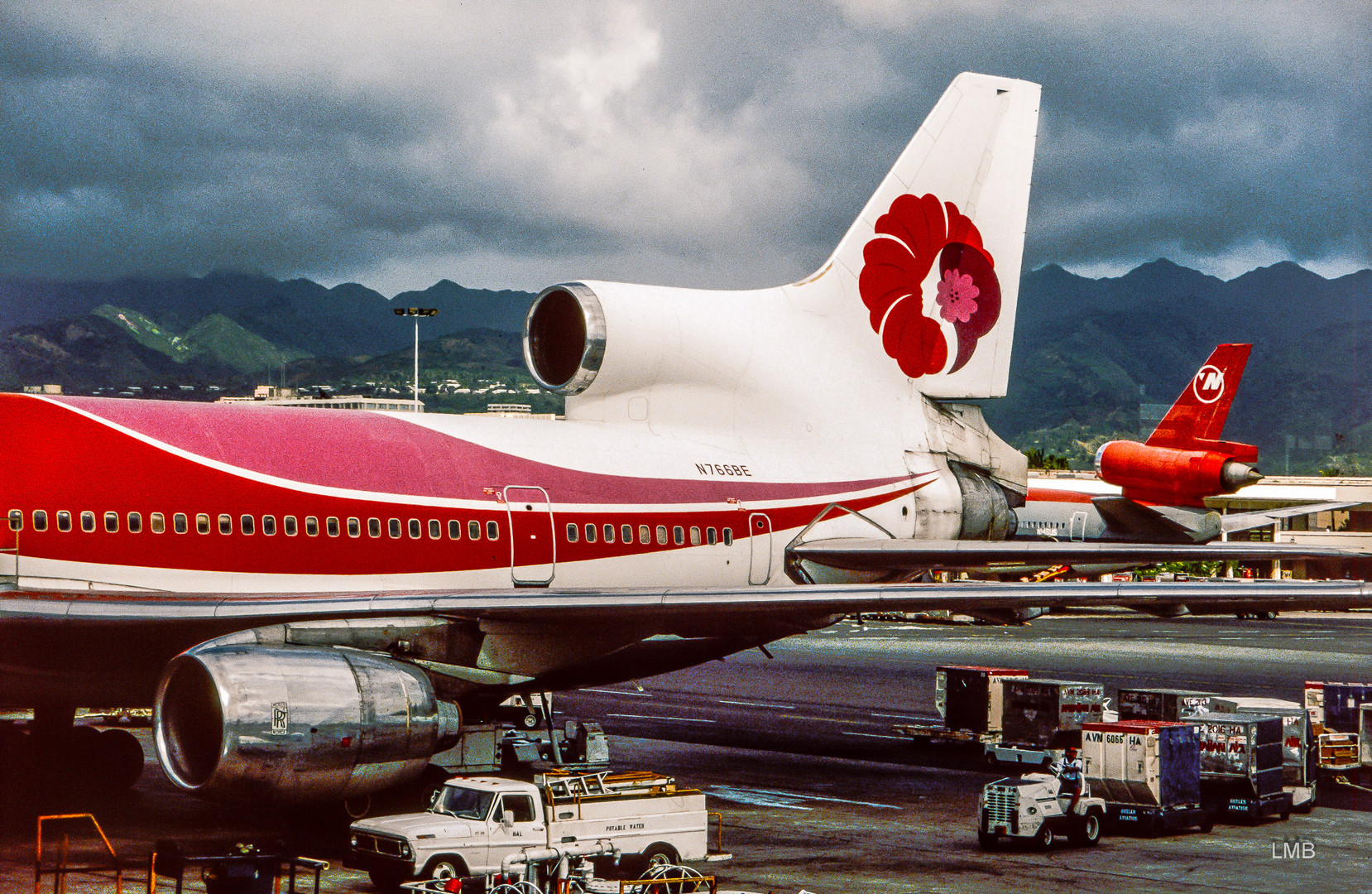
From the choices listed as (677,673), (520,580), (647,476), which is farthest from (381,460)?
(677,673)

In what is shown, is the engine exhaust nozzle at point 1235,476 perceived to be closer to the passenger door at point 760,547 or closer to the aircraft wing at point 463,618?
the passenger door at point 760,547

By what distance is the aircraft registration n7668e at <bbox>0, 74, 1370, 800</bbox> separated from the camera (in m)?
17.2

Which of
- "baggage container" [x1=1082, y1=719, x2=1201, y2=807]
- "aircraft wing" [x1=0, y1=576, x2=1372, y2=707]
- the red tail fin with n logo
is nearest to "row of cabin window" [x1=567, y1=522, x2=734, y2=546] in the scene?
"aircraft wing" [x1=0, y1=576, x2=1372, y2=707]

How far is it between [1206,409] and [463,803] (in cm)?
5606

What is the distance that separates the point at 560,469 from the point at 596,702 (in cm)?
1603

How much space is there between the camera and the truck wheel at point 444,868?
1510 cm

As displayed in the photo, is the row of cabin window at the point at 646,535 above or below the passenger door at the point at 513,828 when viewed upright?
above

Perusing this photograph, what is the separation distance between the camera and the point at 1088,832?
19219 mm

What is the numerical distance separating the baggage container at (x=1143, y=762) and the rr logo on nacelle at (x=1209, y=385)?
47.9 m

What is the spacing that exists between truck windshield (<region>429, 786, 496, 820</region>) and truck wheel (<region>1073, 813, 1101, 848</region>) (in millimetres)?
8315

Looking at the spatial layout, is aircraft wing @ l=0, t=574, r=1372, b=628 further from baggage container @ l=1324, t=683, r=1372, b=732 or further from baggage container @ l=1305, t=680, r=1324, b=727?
baggage container @ l=1305, t=680, r=1324, b=727

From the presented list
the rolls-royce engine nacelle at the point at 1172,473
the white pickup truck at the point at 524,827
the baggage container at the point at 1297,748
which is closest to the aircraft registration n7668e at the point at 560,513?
the white pickup truck at the point at 524,827

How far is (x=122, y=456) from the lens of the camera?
61.9 feet

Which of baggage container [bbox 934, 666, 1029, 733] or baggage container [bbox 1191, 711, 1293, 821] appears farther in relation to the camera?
baggage container [bbox 934, 666, 1029, 733]
